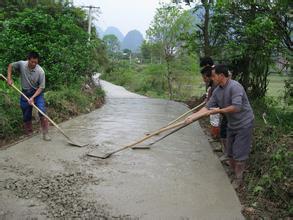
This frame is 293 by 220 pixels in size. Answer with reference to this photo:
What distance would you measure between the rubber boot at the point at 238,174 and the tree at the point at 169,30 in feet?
70.5

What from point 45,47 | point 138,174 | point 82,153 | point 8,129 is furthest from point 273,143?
point 45,47

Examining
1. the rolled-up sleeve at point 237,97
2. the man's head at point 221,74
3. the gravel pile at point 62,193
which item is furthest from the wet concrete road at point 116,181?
the man's head at point 221,74

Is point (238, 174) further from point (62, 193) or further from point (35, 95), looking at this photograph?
point (35, 95)

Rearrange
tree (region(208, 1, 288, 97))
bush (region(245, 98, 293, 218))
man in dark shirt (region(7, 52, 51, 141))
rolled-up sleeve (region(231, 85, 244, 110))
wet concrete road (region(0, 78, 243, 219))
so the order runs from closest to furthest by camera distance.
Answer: wet concrete road (region(0, 78, 243, 219))
bush (region(245, 98, 293, 218))
rolled-up sleeve (region(231, 85, 244, 110))
man in dark shirt (region(7, 52, 51, 141))
tree (region(208, 1, 288, 97))

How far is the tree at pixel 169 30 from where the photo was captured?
89.1 feet

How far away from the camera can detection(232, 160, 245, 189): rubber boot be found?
5.50 meters

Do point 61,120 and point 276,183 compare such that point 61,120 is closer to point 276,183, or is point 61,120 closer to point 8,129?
point 8,129

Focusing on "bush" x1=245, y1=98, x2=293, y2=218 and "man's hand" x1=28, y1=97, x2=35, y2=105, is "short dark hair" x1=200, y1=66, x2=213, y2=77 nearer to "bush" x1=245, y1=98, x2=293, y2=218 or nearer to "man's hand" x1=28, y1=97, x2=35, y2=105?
"bush" x1=245, y1=98, x2=293, y2=218

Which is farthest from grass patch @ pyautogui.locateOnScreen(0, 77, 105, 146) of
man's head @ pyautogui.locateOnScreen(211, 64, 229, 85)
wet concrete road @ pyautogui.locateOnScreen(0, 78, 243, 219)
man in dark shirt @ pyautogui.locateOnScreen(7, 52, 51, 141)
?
man's head @ pyautogui.locateOnScreen(211, 64, 229, 85)

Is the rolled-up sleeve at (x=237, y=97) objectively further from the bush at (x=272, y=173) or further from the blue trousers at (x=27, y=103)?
the blue trousers at (x=27, y=103)

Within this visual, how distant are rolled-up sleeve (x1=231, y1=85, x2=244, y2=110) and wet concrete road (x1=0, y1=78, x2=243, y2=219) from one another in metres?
1.15

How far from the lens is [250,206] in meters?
4.79

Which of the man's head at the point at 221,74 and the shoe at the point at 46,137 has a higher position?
the man's head at the point at 221,74

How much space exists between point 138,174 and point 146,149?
5.17ft
